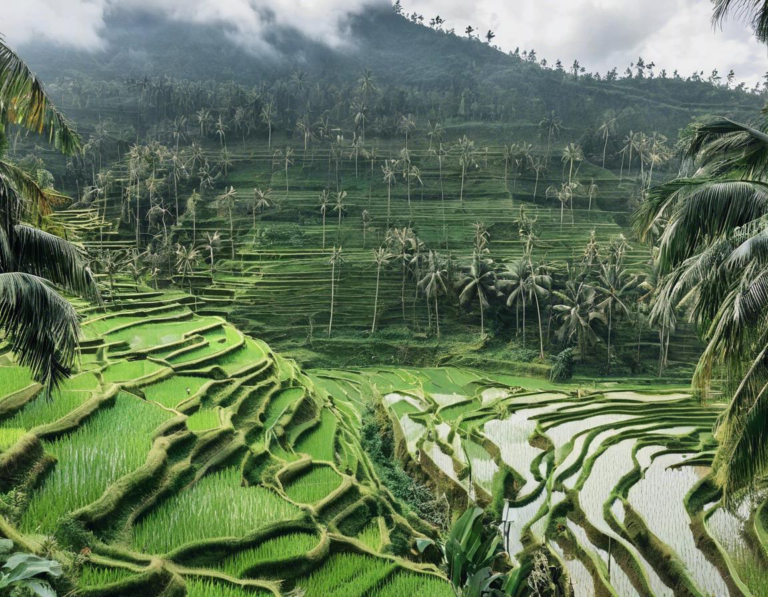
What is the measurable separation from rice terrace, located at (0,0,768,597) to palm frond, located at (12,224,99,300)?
0.09 feet

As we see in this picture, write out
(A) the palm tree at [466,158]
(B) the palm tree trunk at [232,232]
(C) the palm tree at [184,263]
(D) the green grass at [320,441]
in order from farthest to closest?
(A) the palm tree at [466,158], (B) the palm tree trunk at [232,232], (C) the palm tree at [184,263], (D) the green grass at [320,441]

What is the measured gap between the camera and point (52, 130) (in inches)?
224

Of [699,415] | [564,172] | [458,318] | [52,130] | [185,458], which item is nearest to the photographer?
[52,130]

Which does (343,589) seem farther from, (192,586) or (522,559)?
(522,559)

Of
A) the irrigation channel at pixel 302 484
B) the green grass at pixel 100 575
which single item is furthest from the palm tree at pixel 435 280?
the green grass at pixel 100 575

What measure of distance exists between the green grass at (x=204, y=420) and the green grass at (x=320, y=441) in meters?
1.81

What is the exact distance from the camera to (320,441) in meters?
11.0

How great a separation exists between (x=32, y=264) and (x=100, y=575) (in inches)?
127

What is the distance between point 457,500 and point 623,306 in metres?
18.9

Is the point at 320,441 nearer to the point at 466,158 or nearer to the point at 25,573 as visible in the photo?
the point at 25,573

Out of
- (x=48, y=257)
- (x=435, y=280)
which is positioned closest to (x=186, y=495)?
(x=48, y=257)

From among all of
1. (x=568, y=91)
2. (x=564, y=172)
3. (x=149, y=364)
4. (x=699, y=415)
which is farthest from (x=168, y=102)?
(x=699, y=415)

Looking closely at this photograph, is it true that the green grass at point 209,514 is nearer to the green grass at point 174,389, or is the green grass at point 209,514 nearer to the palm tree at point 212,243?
the green grass at point 174,389

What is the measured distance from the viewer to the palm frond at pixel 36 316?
14.5ft
